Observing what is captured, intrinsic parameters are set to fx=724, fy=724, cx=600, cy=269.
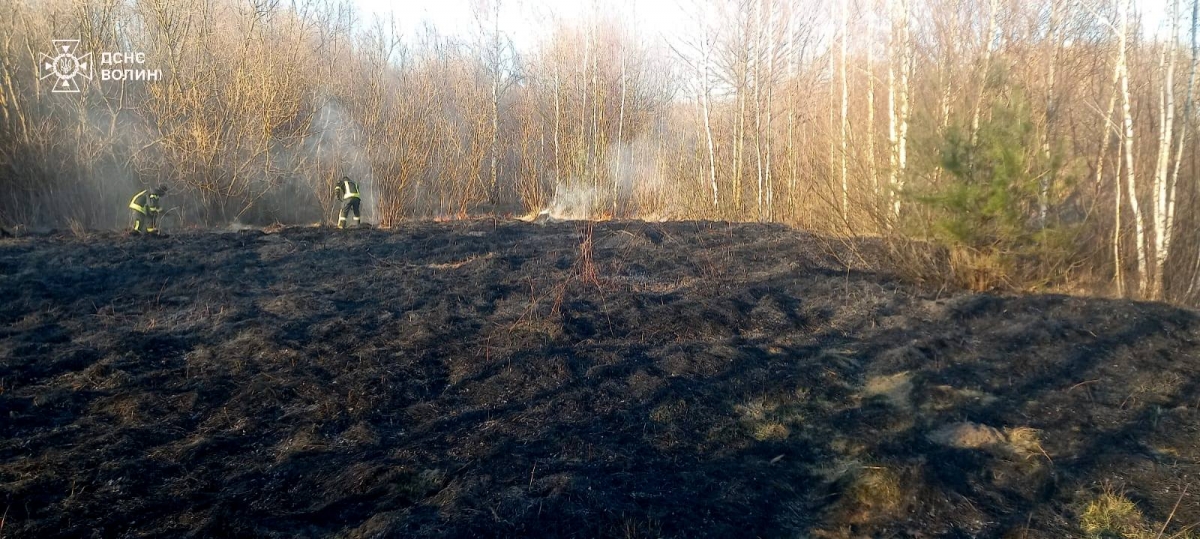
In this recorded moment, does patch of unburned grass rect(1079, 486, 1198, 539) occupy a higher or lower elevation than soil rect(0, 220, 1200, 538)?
lower

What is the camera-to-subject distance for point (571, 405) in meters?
4.07

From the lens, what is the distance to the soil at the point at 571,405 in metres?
3.06

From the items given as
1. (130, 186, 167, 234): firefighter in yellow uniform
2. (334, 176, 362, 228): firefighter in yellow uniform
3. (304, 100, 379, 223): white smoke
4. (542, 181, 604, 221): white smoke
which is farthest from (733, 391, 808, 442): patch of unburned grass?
(304, 100, 379, 223): white smoke

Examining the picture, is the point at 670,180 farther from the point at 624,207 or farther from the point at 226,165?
the point at 226,165

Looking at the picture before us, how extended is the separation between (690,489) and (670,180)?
10802mm

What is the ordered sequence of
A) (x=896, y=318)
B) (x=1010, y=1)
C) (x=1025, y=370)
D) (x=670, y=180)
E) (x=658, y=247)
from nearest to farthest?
(x=1025, y=370), (x=896, y=318), (x=1010, y=1), (x=658, y=247), (x=670, y=180)

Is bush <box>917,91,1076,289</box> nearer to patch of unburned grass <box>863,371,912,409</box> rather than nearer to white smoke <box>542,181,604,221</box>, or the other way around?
patch of unburned grass <box>863,371,912,409</box>

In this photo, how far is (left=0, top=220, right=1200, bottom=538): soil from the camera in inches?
121

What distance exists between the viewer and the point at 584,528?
2.87 metres

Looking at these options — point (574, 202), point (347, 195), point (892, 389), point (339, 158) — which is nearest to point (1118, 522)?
point (892, 389)

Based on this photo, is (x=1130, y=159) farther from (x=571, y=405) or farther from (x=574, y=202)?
(x=574, y=202)

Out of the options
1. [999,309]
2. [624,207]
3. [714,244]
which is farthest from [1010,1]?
[624,207]

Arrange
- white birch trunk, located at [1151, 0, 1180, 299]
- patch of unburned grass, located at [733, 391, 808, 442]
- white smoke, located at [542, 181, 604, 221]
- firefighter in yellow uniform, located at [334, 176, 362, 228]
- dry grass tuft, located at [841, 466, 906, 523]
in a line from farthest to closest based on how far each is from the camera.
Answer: white smoke, located at [542, 181, 604, 221], firefighter in yellow uniform, located at [334, 176, 362, 228], white birch trunk, located at [1151, 0, 1180, 299], patch of unburned grass, located at [733, 391, 808, 442], dry grass tuft, located at [841, 466, 906, 523]

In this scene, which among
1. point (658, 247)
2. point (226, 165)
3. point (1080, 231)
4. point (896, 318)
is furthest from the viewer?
point (226, 165)
